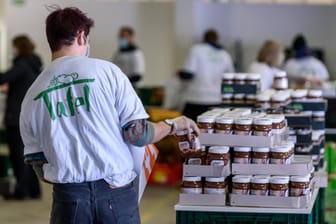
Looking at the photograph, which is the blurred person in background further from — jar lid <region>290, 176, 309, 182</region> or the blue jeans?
the blue jeans

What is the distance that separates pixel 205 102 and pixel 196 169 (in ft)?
16.3

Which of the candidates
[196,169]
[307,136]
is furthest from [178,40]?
[196,169]

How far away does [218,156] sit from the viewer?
3805mm

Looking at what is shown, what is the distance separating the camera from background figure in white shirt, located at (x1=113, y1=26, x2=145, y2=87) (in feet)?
31.1

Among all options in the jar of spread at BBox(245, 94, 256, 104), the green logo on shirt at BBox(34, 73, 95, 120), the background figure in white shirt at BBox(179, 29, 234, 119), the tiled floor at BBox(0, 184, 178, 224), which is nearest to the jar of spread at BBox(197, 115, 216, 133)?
the green logo on shirt at BBox(34, 73, 95, 120)

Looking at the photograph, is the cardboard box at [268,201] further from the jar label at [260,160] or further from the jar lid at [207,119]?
the jar lid at [207,119]

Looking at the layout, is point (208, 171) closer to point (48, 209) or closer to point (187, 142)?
point (187, 142)

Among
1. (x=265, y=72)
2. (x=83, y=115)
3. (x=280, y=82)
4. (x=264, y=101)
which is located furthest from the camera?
(x=265, y=72)

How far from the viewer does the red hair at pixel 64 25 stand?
124 inches

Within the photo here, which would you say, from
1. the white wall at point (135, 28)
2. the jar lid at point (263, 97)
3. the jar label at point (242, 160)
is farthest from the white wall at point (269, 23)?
the jar label at point (242, 160)

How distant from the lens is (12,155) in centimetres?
783

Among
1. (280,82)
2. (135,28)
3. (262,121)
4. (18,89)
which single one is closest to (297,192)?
(262,121)

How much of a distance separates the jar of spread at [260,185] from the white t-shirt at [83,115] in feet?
2.73

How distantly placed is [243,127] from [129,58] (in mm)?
5809
